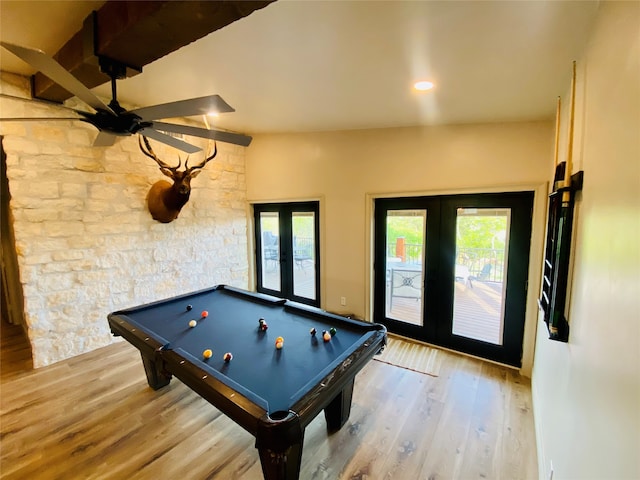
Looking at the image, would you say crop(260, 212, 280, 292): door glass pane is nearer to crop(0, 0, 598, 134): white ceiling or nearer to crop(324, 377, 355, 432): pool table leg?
crop(0, 0, 598, 134): white ceiling

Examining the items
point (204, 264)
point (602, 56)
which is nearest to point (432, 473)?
point (602, 56)

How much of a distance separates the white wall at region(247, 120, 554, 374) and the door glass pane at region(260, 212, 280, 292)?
0.42 metres

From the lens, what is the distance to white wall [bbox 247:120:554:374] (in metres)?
2.76

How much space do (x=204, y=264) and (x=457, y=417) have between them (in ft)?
12.3

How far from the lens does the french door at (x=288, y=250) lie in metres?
4.45

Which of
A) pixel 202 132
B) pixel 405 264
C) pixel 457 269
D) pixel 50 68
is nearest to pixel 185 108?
pixel 202 132

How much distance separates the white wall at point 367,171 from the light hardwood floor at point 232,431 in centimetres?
98

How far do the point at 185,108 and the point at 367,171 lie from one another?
2.42 m

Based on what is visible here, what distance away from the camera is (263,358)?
1862 millimetres

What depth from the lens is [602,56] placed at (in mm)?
1174

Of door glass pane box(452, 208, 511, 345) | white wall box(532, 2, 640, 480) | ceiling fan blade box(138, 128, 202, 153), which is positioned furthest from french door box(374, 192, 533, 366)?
ceiling fan blade box(138, 128, 202, 153)

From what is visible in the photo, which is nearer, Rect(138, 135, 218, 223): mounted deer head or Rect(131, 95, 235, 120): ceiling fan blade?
Rect(131, 95, 235, 120): ceiling fan blade

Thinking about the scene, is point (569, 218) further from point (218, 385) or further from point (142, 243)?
point (142, 243)

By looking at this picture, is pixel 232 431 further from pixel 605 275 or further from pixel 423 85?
pixel 423 85
